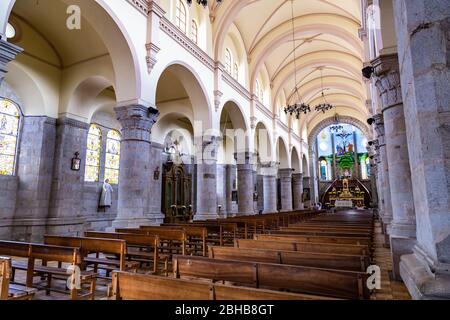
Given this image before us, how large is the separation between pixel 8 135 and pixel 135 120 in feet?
15.9

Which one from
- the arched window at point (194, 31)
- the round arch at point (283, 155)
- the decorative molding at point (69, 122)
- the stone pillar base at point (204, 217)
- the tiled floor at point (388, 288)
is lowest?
the tiled floor at point (388, 288)

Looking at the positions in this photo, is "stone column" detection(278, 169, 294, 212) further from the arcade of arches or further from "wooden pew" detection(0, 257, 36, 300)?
"wooden pew" detection(0, 257, 36, 300)

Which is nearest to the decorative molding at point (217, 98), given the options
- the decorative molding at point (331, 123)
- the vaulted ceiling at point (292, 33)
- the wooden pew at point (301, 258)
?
the vaulted ceiling at point (292, 33)

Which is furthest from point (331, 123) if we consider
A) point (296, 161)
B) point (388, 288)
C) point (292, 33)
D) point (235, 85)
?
point (388, 288)

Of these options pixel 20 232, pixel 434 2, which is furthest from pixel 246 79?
pixel 434 2

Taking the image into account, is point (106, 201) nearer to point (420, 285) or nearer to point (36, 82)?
point (36, 82)

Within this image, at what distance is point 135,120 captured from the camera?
25.9ft

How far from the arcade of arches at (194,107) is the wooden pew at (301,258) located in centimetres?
45

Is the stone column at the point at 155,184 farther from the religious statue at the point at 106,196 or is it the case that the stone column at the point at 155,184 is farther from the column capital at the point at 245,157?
the column capital at the point at 245,157

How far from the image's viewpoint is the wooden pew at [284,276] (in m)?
2.21

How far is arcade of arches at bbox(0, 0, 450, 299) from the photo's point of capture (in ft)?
7.84

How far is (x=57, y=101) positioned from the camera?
10.3 metres

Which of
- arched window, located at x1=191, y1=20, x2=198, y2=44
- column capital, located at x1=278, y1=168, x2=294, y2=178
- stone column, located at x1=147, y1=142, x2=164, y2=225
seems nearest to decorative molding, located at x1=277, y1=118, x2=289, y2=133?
column capital, located at x1=278, y1=168, x2=294, y2=178

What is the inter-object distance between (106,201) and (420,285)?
1222 centimetres
